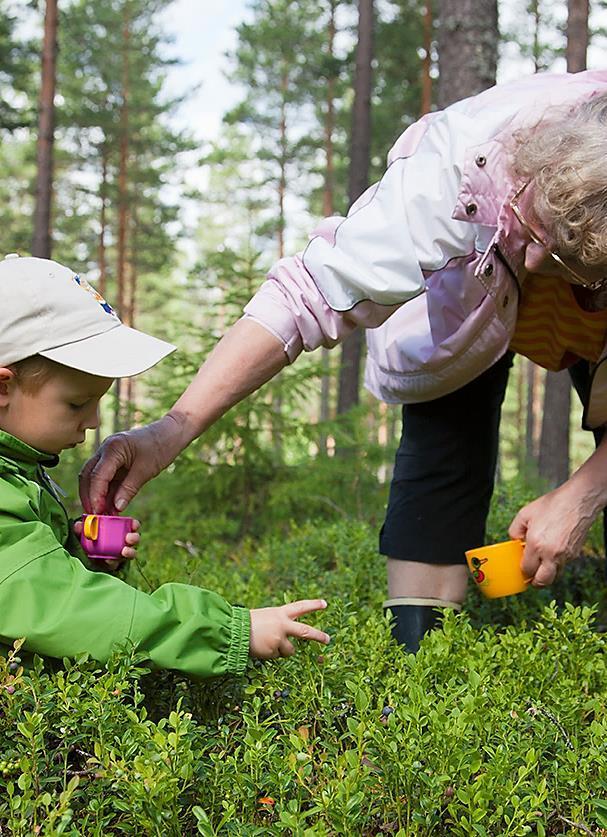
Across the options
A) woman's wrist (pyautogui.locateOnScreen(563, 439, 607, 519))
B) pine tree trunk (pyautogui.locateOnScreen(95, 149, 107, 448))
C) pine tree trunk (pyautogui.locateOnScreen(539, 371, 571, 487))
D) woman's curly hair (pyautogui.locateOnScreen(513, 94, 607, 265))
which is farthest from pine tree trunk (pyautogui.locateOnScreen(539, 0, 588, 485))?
pine tree trunk (pyautogui.locateOnScreen(95, 149, 107, 448))

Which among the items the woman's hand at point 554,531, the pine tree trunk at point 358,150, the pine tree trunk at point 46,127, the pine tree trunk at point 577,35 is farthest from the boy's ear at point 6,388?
the pine tree trunk at point 577,35

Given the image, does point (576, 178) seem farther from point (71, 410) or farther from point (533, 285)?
point (71, 410)

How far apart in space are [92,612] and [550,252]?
153cm

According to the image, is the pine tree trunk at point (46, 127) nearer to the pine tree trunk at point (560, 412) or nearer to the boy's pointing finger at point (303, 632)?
the pine tree trunk at point (560, 412)

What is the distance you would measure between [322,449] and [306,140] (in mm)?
16670

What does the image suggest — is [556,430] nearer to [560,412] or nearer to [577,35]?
[560,412]

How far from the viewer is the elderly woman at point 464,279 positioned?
237 centimetres

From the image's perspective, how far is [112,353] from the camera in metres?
2.29

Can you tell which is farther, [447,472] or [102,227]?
[102,227]

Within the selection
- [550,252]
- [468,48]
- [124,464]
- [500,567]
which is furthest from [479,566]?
[468,48]

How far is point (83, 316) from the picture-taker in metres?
2.31

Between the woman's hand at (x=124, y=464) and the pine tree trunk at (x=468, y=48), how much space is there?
16.5 ft

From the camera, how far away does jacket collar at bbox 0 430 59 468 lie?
219 cm

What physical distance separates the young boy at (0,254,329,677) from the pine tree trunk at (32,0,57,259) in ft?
32.2
